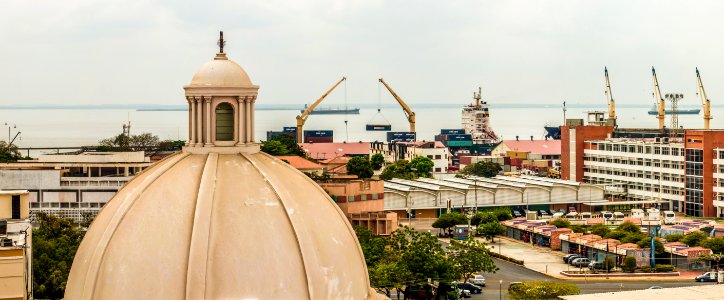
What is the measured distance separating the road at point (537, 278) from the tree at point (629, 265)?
64.4 inches

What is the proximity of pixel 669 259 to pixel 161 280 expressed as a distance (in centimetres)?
3580

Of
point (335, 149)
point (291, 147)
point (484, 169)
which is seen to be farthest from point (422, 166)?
point (335, 149)

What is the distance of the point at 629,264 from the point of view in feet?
147

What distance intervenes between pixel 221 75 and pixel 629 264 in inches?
1275

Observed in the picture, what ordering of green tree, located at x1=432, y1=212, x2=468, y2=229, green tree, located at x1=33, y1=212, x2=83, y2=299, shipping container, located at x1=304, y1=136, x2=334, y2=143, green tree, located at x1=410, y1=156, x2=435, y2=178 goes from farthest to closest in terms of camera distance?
1. shipping container, located at x1=304, y1=136, x2=334, y2=143
2. green tree, located at x1=410, y1=156, x2=435, y2=178
3. green tree, located at x1=432, y1=212, x2=468, y2=229
4. green tree, located at x1=33, y1=212, x2=83, y2=299

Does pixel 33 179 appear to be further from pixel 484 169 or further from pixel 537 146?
pixel 537 146

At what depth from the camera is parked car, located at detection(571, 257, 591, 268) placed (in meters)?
46.5

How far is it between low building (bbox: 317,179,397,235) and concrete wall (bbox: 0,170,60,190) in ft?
35.6

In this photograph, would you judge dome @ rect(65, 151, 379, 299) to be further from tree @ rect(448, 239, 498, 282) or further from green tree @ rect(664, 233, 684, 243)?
green tree @ rect(664, 233, 684, 243)

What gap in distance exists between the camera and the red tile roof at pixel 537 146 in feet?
372

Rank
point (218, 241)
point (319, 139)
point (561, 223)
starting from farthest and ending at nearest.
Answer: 1. point (319, 139)
2. point (561, 223)
3. point (218, 241)

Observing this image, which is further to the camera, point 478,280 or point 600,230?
point 600,230

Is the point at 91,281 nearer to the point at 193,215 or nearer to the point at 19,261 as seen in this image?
the point at 193,215

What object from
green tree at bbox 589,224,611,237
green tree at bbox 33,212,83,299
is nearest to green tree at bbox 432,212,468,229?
green tree at bbox 589,224,611,237
